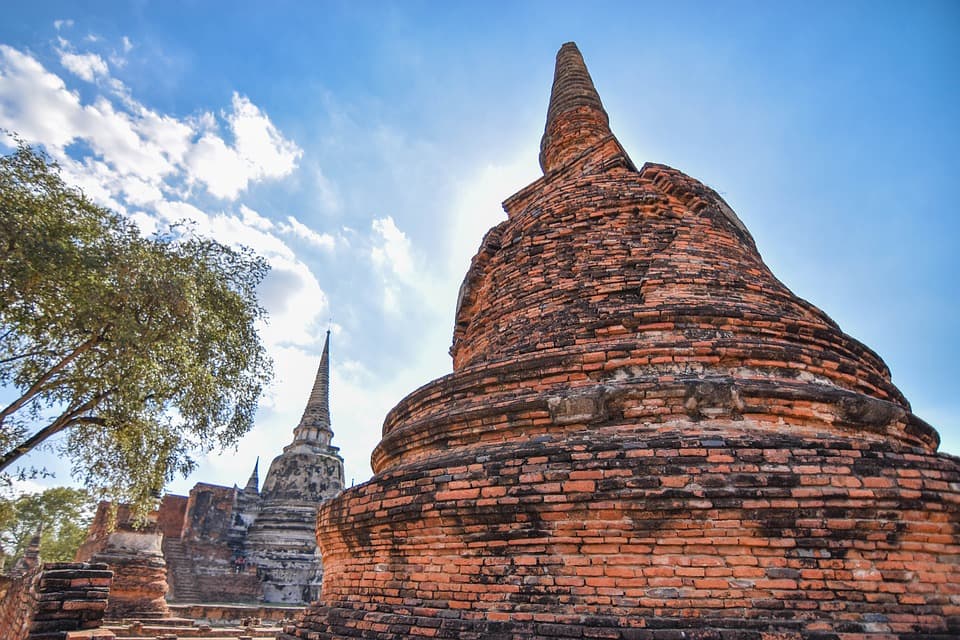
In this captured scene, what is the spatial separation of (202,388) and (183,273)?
208 cm

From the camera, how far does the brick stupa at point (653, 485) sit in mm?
2873

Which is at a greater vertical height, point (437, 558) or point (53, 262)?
point (53, 262)

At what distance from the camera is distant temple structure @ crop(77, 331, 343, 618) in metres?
18.7

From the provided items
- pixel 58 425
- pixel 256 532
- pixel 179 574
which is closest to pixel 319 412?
pixel 256 532

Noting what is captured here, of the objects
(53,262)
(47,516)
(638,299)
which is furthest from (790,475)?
(47,516)

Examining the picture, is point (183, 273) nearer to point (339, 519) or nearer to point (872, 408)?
point (339, 519)

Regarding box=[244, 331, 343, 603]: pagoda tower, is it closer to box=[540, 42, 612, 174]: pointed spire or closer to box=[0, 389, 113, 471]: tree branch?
box=[0, 389, 113, 471]: tree branch

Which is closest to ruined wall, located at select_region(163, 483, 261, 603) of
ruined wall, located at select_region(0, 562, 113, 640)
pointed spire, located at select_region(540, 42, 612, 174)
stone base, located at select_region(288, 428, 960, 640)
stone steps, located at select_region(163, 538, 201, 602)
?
stone steps, located at select_region(163, 538, 201, 602)

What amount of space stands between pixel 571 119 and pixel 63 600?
960 cm

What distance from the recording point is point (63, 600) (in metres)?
5.46

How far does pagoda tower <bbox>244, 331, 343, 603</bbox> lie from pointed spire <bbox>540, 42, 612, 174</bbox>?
17.3 metres

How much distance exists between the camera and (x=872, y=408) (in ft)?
12.3

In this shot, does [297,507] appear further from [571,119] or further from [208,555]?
[571,119]

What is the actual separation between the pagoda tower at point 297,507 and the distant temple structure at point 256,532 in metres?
0.04
